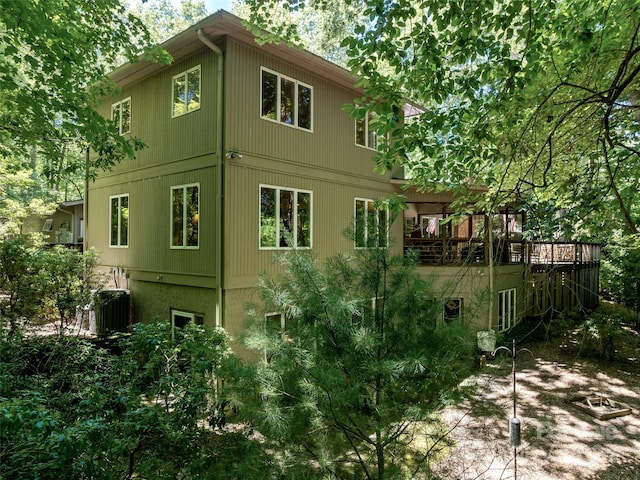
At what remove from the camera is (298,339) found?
3.30m

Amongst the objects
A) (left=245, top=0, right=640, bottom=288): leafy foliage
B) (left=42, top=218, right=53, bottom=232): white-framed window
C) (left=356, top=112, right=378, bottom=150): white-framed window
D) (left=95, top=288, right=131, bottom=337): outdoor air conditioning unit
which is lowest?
(left=95, top=288, right=131, bottom=337): outdoor air conditioning unit

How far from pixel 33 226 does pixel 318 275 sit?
23.9 m

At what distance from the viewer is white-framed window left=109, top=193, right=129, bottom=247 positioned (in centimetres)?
1116

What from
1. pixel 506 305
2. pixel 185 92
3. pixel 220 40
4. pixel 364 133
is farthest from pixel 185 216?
pixel 506 305

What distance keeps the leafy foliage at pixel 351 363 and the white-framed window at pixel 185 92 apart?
23.7 feet

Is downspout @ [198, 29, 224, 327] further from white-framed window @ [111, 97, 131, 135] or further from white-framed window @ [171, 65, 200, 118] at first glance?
white-framed window @ [111, 97, 131, 135]

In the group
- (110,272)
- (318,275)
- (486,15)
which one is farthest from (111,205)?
(486,15)

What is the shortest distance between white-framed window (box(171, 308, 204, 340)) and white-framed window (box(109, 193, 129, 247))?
321 cm

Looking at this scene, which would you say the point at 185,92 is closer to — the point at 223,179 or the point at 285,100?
the point at 285,100

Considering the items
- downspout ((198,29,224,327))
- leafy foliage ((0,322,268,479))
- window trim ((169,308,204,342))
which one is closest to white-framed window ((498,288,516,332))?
downspout ((198,29,224,327))

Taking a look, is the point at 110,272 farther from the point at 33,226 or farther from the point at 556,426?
the point at 33,226

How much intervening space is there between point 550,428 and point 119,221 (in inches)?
477

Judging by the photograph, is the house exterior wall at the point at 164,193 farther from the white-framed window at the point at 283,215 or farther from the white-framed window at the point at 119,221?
the white-framed window at the point at 283,215

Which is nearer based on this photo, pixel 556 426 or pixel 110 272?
pixel 556 426
